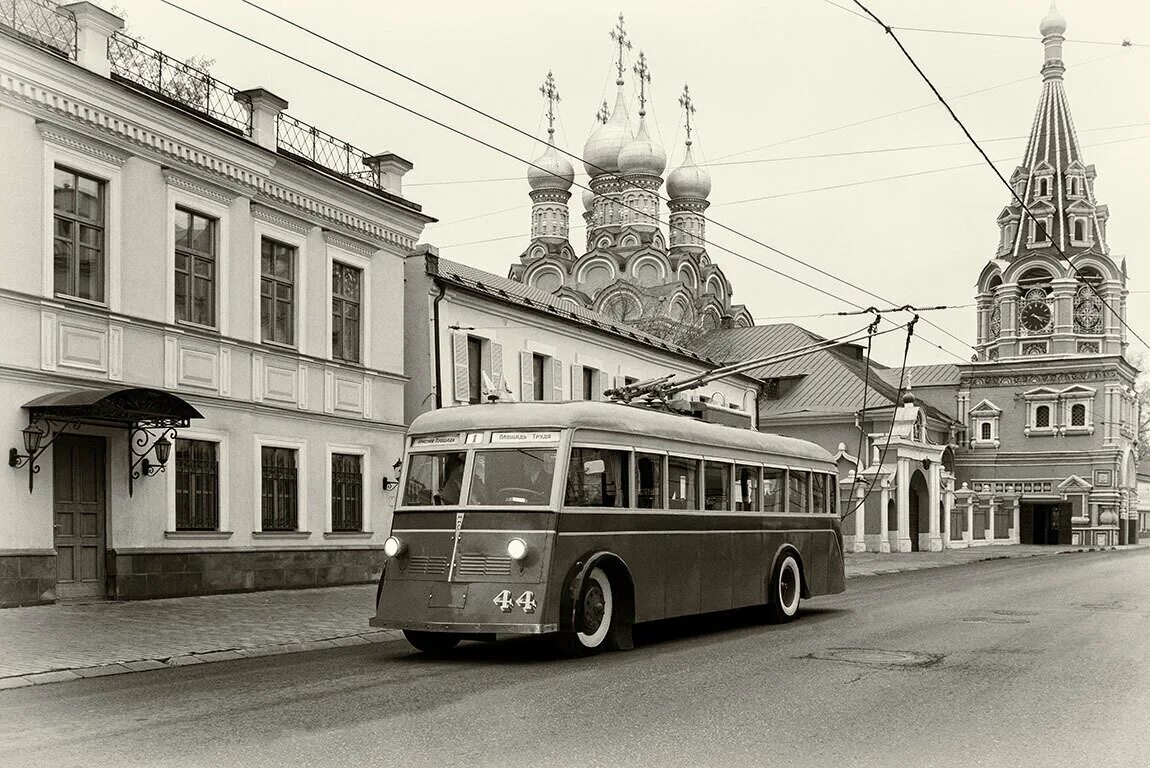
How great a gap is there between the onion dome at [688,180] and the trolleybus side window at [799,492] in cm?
6440

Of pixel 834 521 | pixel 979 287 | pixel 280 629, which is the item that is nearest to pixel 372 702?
pixel 280 629

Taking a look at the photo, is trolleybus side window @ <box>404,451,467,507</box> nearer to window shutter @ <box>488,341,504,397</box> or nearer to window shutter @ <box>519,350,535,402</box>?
window shutter @ <box>488,341,504,397</box>

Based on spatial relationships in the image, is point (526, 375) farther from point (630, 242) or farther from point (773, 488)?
point (630, 242)

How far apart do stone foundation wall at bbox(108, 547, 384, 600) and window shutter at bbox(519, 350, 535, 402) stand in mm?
6475

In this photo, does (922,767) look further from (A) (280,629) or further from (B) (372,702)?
(A) (280,629)

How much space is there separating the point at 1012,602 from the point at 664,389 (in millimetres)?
6359

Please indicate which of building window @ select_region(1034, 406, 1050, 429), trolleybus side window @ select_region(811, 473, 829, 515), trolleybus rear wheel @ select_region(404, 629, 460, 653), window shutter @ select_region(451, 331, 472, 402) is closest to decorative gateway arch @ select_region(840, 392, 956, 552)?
building window @ select_region(1034, 406, 1050, 429)

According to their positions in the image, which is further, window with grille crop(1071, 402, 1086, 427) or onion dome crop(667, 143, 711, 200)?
onion dome crop(667, 143, 711, 200)

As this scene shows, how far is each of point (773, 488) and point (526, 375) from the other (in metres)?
13.2

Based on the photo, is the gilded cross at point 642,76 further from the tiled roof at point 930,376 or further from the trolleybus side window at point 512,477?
the trolleybus side window at point 512,477

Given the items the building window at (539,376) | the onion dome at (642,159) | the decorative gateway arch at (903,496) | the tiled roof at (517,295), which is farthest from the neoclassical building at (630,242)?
the building window at (539,376)

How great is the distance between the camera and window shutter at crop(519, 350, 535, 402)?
2908 cm

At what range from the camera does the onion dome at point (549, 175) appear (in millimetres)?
81500

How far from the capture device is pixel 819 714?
875cm
